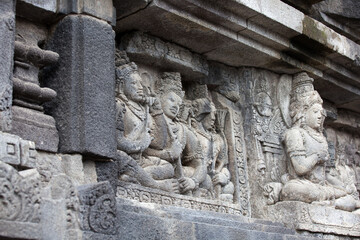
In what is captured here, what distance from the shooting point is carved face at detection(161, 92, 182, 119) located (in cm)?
550

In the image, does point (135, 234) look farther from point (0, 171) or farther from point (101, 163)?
point (0, 171)

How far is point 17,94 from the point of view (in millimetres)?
3971

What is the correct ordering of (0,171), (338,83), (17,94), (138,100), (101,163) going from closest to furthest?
(0,171), (17,94), (101,163), (138,100), (338,83)

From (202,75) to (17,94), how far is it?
91.6 inches

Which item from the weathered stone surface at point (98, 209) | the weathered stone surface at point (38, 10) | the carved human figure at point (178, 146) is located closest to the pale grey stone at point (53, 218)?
the weathered stone surface at point (98, 209)

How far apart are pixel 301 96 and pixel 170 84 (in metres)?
1.57

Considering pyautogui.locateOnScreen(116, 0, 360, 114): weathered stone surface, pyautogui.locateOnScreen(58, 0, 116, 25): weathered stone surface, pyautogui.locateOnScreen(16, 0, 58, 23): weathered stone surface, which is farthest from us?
pyautogui.locateOnScreen(116, 0, 360, 114): weathered stone surface

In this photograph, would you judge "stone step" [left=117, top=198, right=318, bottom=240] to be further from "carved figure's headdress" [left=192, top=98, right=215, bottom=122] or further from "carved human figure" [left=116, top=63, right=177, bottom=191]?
"carved figure's headdress" [left=192, top=98, right=215, bottom=122]

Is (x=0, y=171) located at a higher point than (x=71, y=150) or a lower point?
lower

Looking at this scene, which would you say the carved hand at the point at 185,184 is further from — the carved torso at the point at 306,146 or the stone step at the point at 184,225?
the carved torso at the point at 306,146

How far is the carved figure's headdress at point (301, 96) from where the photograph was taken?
6414 millimetres

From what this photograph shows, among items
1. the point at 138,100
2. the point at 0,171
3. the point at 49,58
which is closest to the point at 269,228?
the point at 138,100

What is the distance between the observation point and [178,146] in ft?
17.7

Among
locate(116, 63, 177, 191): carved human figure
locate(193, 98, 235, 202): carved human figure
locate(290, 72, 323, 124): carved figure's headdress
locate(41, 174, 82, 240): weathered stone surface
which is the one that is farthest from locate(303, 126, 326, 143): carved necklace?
locate(41, 174, 82, 240): weathered stone surface
